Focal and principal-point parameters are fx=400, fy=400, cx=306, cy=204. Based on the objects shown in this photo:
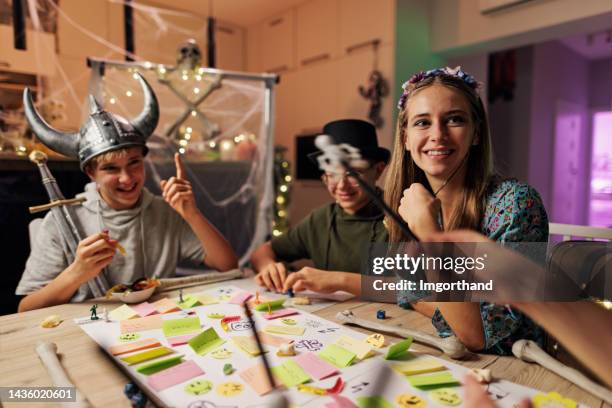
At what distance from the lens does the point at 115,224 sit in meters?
1.44

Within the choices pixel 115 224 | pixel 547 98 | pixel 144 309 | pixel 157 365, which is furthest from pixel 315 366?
pixel 547 98

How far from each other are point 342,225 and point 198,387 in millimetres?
1043

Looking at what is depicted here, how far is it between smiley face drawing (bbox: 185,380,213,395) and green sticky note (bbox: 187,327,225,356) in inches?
4.2

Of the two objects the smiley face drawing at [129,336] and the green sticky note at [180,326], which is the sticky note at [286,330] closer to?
the green sticky note at [180,326]

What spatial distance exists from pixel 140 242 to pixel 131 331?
66 centimetres

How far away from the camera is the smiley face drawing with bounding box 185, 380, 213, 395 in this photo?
0.65 meters

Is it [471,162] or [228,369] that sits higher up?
[471,162]

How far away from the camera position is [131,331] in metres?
0.89

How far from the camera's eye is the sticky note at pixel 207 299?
108 centimetres

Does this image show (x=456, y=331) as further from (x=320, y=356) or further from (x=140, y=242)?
(x=140, y=242)

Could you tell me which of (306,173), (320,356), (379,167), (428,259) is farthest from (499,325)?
(306,173)

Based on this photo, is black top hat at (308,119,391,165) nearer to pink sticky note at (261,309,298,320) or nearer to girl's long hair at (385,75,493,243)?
girl's long hair at (385,75,493,243)

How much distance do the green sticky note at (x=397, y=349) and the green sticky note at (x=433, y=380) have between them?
0.07 metres

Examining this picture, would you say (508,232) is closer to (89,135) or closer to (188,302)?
(188,302)
